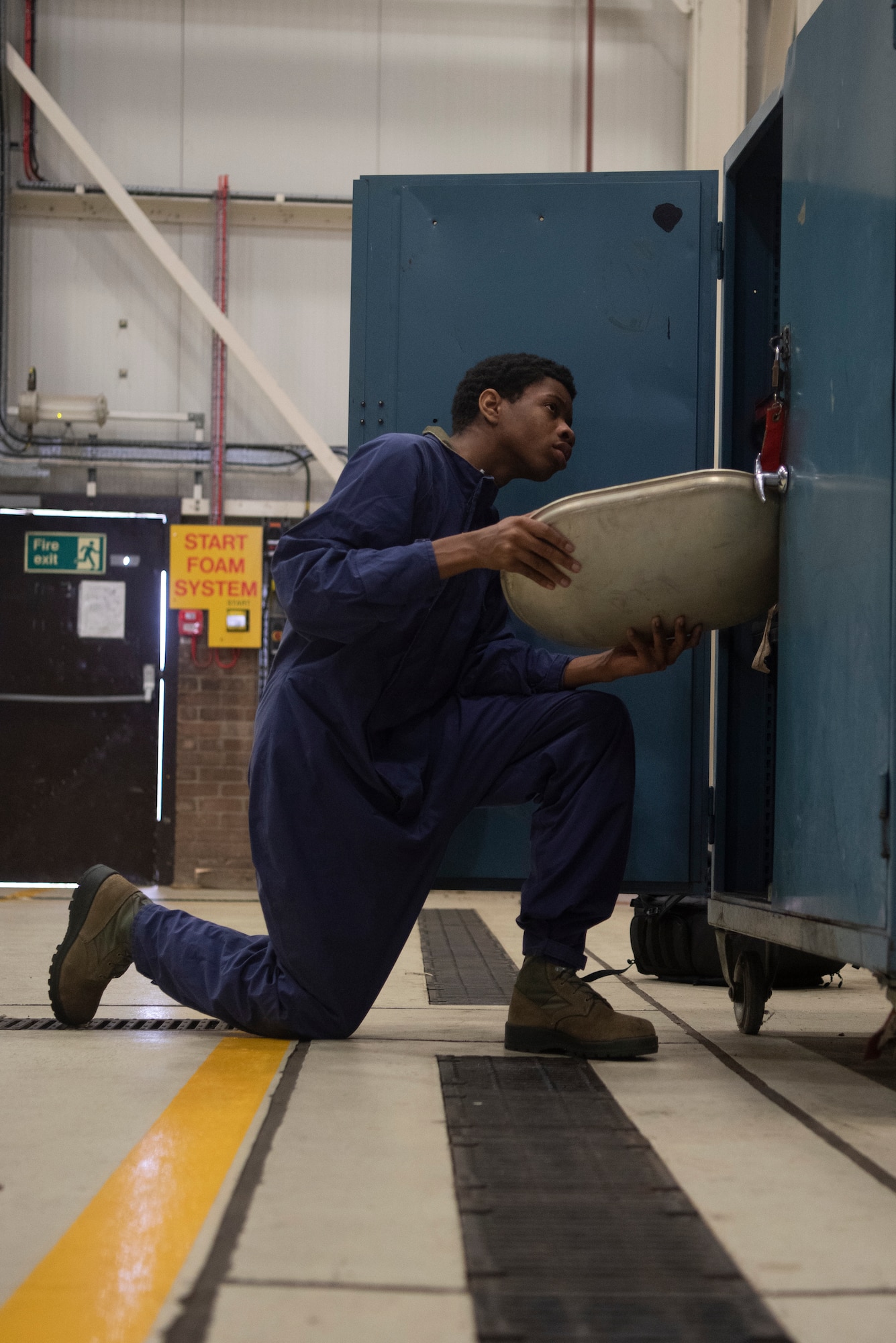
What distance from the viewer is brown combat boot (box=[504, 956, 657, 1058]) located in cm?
214

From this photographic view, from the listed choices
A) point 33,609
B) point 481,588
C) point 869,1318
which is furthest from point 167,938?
point 33,609

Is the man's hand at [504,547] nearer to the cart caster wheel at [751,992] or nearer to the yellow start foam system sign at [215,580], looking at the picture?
the cart caster wheel at [751,992]

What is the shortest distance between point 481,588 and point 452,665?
0.16m

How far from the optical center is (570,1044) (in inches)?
85.5

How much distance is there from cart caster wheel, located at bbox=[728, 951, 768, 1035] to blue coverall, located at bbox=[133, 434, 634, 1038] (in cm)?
43

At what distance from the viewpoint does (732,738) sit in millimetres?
2682

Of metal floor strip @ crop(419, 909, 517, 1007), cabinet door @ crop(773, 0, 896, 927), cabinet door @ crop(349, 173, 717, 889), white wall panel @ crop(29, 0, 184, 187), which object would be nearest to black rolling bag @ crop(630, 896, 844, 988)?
metal floor strip @ crop(419, 909, 517, 1007)

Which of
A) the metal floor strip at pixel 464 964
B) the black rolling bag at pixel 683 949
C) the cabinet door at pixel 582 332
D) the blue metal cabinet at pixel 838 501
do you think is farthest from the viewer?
the black rolling bag at pixel 683 949

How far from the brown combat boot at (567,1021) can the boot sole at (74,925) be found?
0.82 metres

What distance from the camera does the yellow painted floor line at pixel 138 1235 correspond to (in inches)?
39.9

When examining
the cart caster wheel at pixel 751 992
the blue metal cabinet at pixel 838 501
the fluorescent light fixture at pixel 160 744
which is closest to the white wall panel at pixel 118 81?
the fluorescent light fixture at pixel 160 744

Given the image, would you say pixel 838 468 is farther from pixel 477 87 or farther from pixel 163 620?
pixel 477 87

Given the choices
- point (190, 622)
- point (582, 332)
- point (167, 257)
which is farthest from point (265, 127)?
point (582, 332)

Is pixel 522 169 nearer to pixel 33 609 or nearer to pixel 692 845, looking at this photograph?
pixel 33 609
